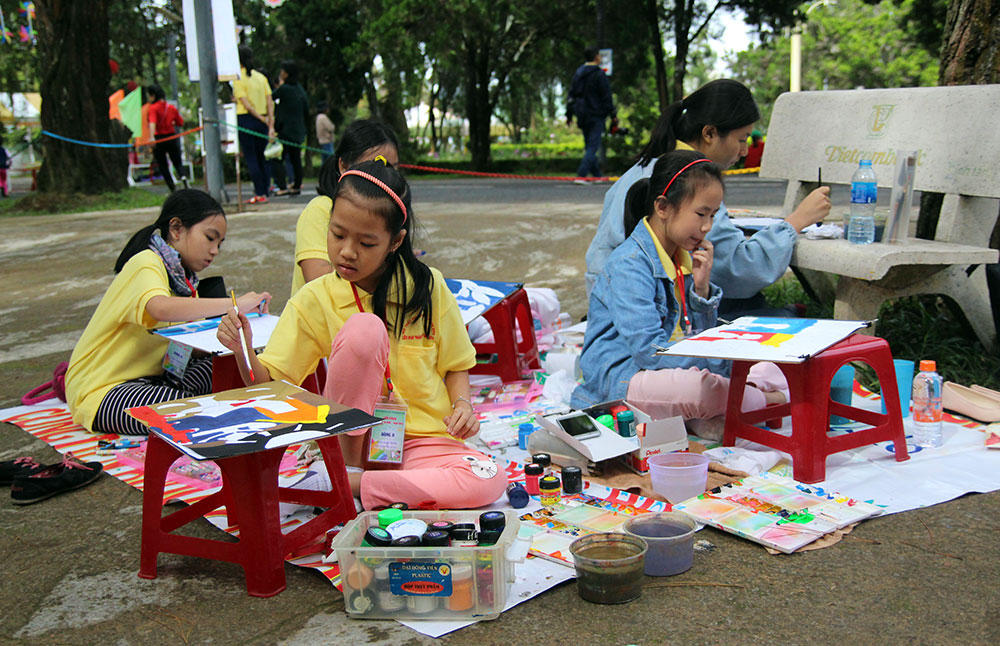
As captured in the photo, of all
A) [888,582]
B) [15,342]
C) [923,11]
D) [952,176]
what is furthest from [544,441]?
[923,11]

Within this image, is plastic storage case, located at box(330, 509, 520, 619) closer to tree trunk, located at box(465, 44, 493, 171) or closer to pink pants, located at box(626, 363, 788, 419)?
pink pants, located at box(626, 363, 788, 419)

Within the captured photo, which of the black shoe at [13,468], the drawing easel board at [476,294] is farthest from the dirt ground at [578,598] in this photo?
the drawing easel board at [476,294]

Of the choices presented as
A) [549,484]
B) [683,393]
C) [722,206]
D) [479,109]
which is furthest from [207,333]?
[479,109]

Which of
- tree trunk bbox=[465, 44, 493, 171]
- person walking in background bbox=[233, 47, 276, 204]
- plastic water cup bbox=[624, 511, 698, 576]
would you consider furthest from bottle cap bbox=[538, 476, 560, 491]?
tree trunk bbox=[465, 44, 493, 171]

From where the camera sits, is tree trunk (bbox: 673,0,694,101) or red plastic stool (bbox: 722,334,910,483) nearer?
red plastic stool (bbox: 722,334,910,483)

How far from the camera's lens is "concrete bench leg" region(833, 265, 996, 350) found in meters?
3.62

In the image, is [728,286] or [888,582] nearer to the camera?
[888,582]

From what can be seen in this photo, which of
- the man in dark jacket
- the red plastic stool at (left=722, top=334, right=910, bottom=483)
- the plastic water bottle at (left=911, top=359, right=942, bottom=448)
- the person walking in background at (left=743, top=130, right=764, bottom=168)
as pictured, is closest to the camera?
the red plastic stool at (left=722, top=334, right=910, bottom=483)

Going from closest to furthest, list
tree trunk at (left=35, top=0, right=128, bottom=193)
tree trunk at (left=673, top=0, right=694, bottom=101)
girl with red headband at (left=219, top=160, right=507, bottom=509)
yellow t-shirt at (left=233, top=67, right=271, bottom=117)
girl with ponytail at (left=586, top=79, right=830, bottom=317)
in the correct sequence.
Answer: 1. girl with red headband at (left=219, top=160, right=507, bottom=509)
2. girl with ponytail at (left=586, top=79, right=830, bottom=317)
3. yellow t-shirt at (left=233, top=67, right=271, bottom=117)
4. tree trunk at (left=35, top=0, right=128, bottom=193)
5. tree trunk at (left=673, top=0, right=694, bottom=101)

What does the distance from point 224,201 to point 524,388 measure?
6.32 m

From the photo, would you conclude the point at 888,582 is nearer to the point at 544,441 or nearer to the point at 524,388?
the point at 544,441

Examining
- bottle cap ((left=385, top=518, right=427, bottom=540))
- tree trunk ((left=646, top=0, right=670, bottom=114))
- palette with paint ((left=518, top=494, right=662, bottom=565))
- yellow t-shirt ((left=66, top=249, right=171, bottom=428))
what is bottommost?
palette with paint ((left=518, top=494, right=662, bottom=565))

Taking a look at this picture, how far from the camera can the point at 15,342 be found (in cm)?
523

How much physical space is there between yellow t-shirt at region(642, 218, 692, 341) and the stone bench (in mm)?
685
